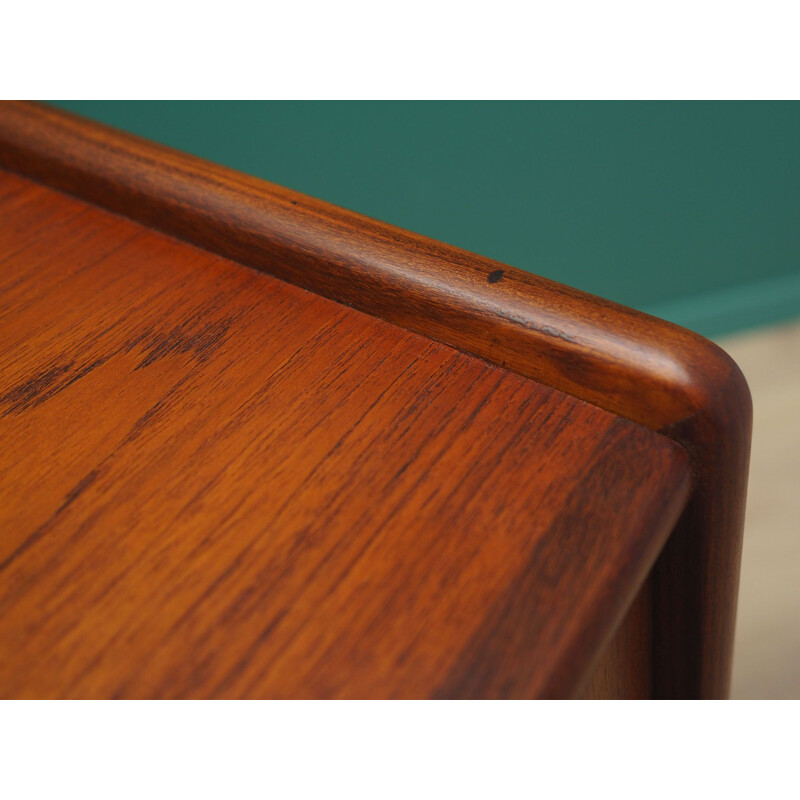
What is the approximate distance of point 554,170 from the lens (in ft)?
2.84

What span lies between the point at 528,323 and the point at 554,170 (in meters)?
0.61

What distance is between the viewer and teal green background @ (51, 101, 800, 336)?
0.80 meters

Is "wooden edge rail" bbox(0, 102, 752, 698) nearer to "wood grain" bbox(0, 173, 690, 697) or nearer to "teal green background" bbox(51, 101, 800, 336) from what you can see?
"wood grain" bbox(0, 173, 690, 697)

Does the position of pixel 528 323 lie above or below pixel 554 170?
below

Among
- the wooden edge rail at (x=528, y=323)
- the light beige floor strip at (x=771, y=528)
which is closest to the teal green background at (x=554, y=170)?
the light beige floor strip at (x=771, y=528)

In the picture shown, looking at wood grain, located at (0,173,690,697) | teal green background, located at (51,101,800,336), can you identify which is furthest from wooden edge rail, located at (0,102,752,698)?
teal green background, located at (51,101,800,336)

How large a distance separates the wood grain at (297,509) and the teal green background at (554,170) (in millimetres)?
498

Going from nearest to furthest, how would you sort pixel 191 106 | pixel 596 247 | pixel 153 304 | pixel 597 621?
pixel 597 621
pixel 153 304
pixel 191 106
pixel 596 247

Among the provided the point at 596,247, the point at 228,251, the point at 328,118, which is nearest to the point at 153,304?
the point at 228,251

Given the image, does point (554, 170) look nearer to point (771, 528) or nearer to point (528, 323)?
point (771, 528)

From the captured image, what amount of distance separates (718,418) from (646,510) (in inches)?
1.9

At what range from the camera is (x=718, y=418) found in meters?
0.29

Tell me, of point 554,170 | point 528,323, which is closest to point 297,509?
point 528,323

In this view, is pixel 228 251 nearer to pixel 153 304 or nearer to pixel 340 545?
pixel 153 304
